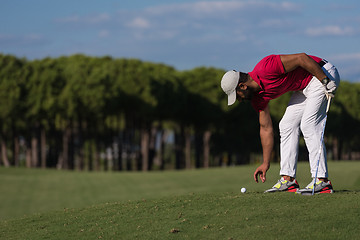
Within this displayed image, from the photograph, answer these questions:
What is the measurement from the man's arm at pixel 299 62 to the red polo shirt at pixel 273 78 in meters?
0.10

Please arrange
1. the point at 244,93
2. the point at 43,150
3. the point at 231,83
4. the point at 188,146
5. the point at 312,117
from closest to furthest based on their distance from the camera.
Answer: the point at 231,83 < the point at 244,93 < the point at 312,117 < the point at 43,150 < the point at 188,146

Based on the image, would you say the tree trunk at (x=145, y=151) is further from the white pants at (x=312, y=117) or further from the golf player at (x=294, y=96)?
the white pants at (x=312, y=117)

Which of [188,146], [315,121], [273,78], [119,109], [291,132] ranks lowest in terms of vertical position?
[188,146]

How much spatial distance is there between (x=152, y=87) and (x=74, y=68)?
29.0 ft

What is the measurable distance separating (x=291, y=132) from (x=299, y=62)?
5.45ft

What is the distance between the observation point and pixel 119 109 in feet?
209

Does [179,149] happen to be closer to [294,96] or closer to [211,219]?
[294,96]

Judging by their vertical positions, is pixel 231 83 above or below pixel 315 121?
above

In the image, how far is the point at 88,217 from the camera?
451 inches

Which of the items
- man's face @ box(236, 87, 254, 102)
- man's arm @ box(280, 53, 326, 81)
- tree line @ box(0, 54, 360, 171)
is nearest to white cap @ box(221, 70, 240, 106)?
man's face @ box(236, 87, 254, 102)

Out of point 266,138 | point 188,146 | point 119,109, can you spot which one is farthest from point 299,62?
point 188,146

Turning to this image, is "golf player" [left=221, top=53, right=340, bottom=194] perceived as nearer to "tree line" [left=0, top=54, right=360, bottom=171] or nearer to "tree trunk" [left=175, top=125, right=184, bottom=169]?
"tree line" [left=0, top=54, right=360, bottom=171]

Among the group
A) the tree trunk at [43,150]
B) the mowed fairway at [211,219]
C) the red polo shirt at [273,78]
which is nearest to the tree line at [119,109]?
the tree trunk at [43,150]

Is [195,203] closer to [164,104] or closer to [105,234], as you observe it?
[105,234]
